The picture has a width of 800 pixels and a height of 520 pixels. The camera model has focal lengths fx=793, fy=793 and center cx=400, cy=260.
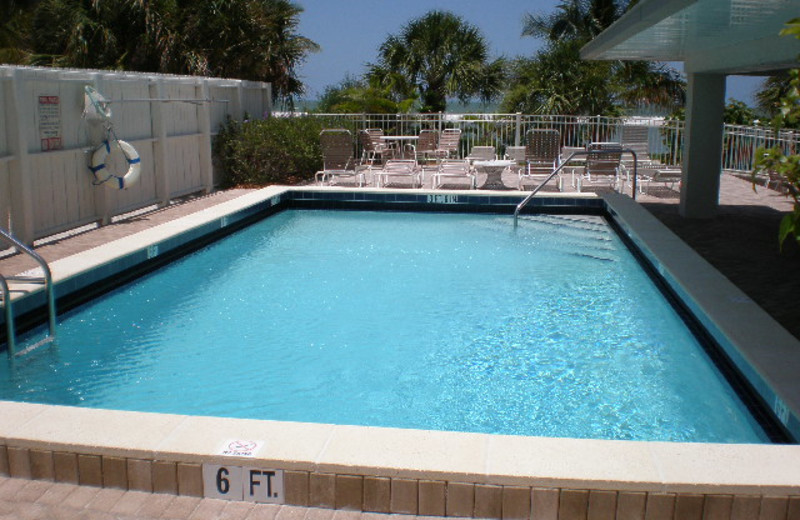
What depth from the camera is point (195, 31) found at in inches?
722

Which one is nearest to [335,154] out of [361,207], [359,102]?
[361,207]

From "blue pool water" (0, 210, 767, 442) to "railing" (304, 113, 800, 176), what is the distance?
26.7 ft

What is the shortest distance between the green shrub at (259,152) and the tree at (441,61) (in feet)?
35.5

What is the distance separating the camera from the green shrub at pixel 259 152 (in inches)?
547

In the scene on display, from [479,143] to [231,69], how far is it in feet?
20.2

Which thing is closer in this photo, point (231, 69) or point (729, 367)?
point (729, 367)

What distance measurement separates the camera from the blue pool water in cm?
498

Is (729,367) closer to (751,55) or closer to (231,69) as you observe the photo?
(751,55)

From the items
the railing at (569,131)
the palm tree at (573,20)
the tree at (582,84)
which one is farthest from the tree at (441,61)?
the railing at (569,131)

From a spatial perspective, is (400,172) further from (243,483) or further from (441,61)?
(441,61)

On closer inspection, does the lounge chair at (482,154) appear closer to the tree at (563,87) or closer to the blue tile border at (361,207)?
the blue tile border at (361,207)

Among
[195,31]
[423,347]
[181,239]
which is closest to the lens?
[423,347]

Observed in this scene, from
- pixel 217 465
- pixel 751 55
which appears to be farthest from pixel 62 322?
pixel 751 55

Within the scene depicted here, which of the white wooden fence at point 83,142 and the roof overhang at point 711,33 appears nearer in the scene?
the roof overhang at point 711,33
